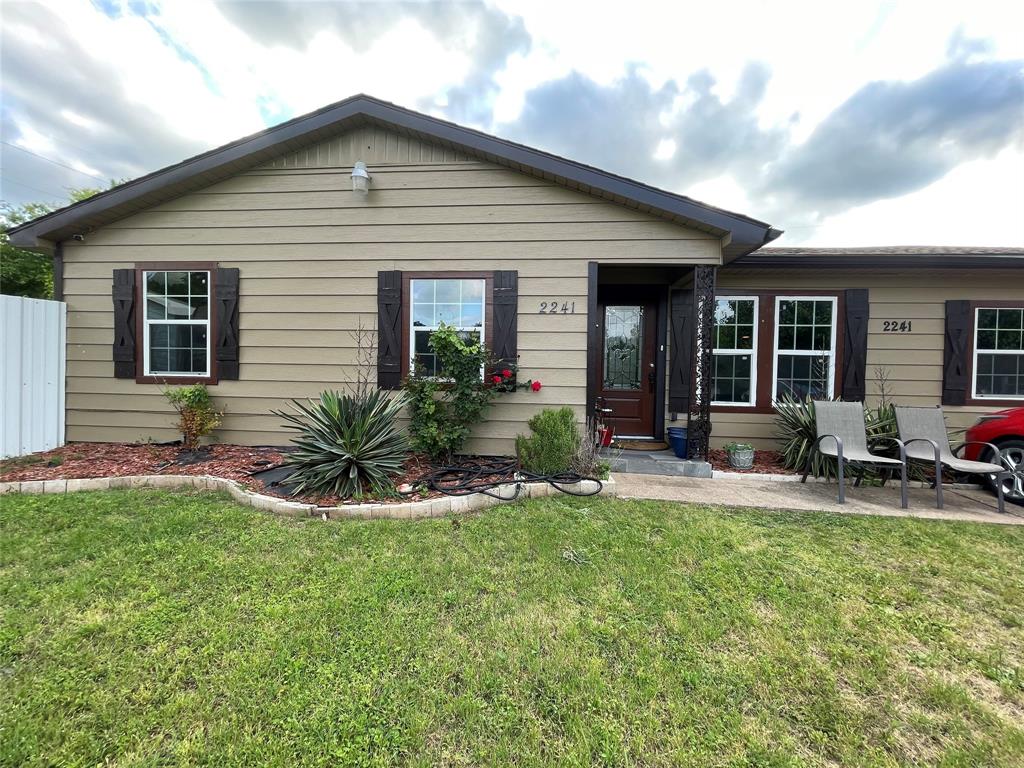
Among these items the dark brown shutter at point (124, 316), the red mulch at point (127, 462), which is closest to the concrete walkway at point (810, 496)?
the red mulch at point (127, 462)

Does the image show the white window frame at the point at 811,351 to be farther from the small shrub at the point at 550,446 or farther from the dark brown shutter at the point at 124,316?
the dark brown shutter at the point at 124,316

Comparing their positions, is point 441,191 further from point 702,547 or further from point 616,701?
point 616,701

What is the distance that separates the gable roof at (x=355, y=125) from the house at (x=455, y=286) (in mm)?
23

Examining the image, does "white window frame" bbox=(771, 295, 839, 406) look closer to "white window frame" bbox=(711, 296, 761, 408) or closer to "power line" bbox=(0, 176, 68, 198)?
"white window frame" bbox=(711, 296, 761, 408)

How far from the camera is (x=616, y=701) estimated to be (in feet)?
5.26

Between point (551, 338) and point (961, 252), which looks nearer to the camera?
point (551, 338)

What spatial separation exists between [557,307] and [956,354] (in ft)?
17.7

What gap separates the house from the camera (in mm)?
4789

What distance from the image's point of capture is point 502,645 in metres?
1.90

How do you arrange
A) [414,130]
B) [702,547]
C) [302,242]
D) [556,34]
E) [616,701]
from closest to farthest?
[616,701], [702,547], [414,130], [302,242], [556,34]

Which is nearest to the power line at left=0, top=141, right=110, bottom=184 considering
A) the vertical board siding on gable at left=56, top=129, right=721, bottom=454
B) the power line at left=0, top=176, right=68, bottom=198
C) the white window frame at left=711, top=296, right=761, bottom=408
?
the power line at left=0, top=176, right=68, bottom=198

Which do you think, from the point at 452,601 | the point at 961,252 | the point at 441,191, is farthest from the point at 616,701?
the point at 961,252

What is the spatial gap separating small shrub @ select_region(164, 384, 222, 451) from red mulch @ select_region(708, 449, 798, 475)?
6151 mm

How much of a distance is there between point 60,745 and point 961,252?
8662 mm
